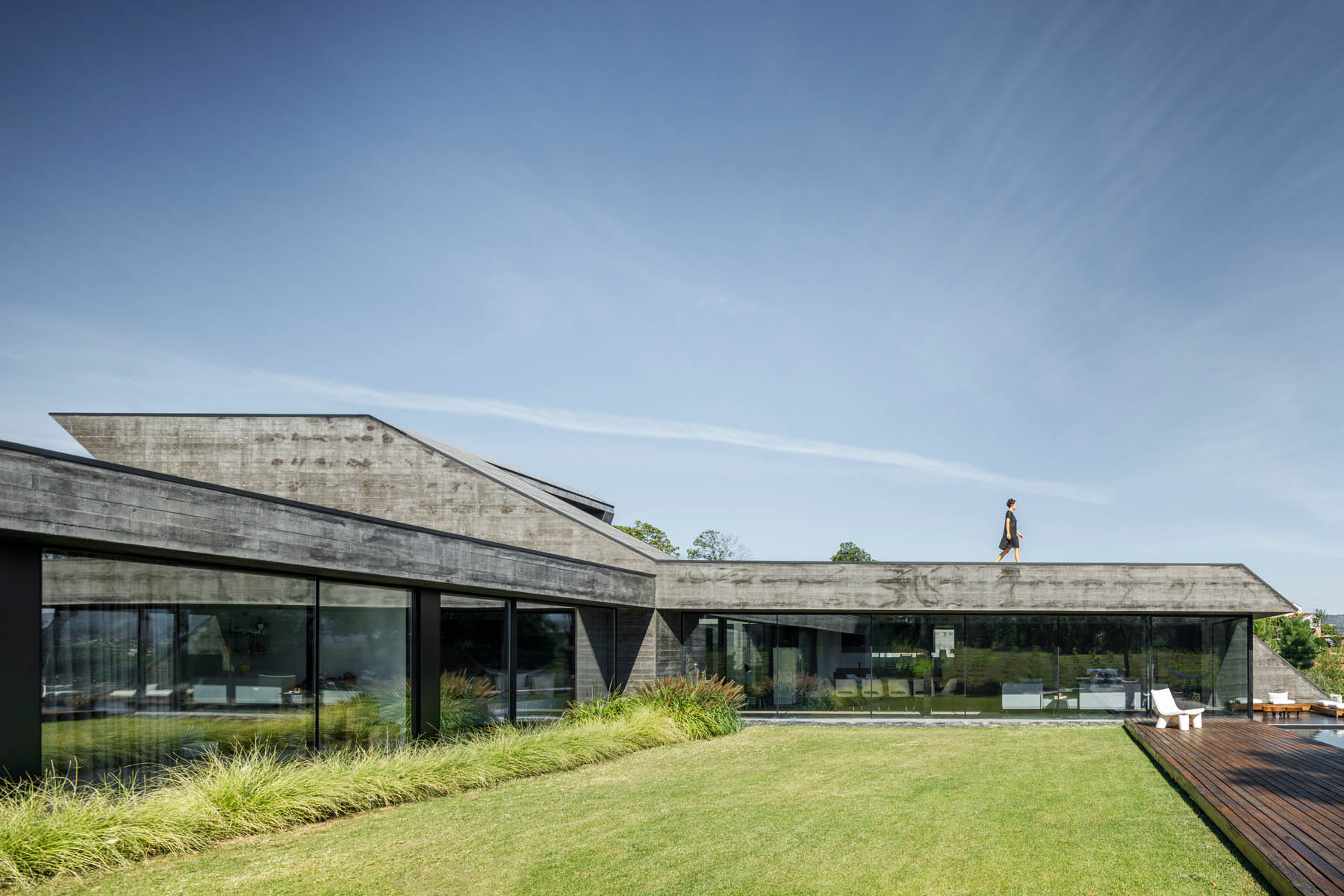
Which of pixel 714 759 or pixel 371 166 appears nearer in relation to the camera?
pixel 714 759

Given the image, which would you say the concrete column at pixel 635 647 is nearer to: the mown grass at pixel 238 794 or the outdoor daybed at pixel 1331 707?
the mown grass at pixel 238 794

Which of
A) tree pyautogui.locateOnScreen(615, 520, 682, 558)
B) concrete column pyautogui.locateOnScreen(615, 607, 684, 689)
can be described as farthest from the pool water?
tree pyautogui.locateOnScreen(615, 520, 682, 558)

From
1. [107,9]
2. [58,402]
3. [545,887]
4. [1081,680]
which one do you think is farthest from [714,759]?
[58,402]

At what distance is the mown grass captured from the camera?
6.53 metres

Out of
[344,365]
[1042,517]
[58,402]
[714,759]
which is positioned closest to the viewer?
[714,759]

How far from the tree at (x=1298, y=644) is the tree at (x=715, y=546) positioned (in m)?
52.6

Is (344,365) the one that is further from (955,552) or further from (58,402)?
(955,552)

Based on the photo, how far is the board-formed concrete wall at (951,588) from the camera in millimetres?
20562

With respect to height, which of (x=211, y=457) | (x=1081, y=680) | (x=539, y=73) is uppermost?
(x=539, y=73)

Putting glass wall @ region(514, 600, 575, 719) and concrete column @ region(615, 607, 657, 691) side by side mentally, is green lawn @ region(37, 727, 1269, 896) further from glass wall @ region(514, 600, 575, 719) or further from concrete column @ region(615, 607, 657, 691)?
concrete column @ region(615, 607, 657, 691)

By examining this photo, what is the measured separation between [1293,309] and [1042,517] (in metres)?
17.8

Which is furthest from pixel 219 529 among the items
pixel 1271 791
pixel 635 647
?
pixel 635 647

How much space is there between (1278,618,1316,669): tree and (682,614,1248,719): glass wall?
59.9 feet

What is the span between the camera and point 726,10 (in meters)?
18.6
